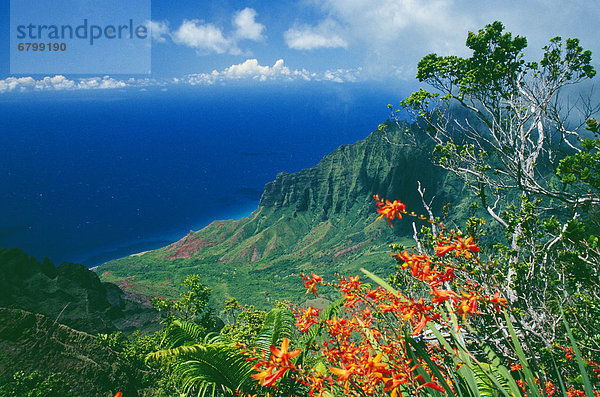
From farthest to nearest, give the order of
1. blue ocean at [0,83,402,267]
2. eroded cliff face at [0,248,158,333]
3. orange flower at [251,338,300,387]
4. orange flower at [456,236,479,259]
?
blue ocean at [0,83,402,267] → eroded cliff face at [0,248,158,333] → orange flower at [456,236,479,259] → orange flower at [251,338,300,387]

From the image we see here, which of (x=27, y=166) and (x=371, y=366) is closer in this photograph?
(x=371, y=366)

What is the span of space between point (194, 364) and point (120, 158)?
18657 cm

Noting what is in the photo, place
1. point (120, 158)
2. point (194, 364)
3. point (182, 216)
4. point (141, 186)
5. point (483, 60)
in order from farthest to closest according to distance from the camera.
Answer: point (120, 158)
point (141, 186)
point (182, 216)
point (483, 60)
point (194, 364)

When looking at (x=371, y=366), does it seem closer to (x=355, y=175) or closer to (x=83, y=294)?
(x=83, y=294)

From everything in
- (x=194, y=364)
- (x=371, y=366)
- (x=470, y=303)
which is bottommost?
(x=194, y=364)

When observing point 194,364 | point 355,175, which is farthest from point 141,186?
point 194,364

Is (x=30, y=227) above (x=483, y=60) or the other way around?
the other way around

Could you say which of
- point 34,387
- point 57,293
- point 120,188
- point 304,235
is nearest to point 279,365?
point 34,387

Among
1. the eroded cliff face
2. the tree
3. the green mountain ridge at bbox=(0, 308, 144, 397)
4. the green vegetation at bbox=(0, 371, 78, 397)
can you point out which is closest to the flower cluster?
the tree

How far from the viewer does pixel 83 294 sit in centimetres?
2823

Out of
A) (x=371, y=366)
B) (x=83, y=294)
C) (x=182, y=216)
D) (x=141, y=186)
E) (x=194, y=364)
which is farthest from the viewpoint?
(x=141, y=186)

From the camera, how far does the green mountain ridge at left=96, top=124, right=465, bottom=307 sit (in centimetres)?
6675

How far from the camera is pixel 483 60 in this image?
241 inches

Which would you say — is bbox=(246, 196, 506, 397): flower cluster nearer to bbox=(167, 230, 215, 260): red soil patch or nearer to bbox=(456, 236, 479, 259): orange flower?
bbox=(456, 236, 479, 259): orange flower
